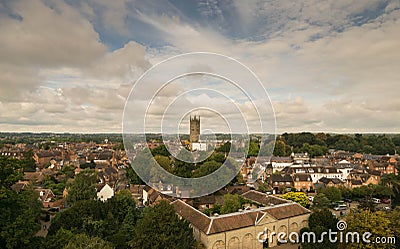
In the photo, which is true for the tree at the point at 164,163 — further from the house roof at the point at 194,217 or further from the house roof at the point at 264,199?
the house roof at the point at 194,217

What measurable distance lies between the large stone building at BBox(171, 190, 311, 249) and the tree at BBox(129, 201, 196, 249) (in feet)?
8.12

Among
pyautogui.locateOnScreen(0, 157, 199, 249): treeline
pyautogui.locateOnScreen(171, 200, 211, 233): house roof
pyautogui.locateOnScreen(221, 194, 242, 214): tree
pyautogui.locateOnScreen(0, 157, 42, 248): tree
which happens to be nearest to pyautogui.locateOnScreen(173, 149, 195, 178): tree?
pyautogui.locateOnScreen(171, 200, 211, 233): house roof

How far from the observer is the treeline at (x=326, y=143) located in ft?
259

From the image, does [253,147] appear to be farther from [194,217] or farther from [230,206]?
[194,217]

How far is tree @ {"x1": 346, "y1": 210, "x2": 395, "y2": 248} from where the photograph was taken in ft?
60.3

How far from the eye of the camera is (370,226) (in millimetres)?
18703

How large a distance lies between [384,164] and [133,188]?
163ft

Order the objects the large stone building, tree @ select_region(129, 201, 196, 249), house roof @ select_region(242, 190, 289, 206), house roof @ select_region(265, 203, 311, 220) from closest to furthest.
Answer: tree @ select_region(129, 201, 196, 249)
the large stone building
house roof @ select_region(265, 203, 311, 220)
house roof @ select_region(242, 190, 289, 206)

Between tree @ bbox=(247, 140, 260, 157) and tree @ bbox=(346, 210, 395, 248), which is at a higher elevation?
tree @ bbox=(247, 140, 260, 157)

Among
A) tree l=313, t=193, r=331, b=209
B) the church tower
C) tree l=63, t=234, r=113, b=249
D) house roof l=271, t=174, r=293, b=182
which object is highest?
the church tower

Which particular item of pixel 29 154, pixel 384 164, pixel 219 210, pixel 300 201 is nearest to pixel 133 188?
pixel 219 210

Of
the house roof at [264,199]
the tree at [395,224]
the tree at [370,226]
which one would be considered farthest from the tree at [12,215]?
the tree at [395,224]

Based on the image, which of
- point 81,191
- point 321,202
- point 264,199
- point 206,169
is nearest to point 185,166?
point 206,169

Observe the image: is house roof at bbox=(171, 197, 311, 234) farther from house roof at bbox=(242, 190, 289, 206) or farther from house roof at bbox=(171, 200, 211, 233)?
house roof at bbox=(242, 190, 289, 206)
